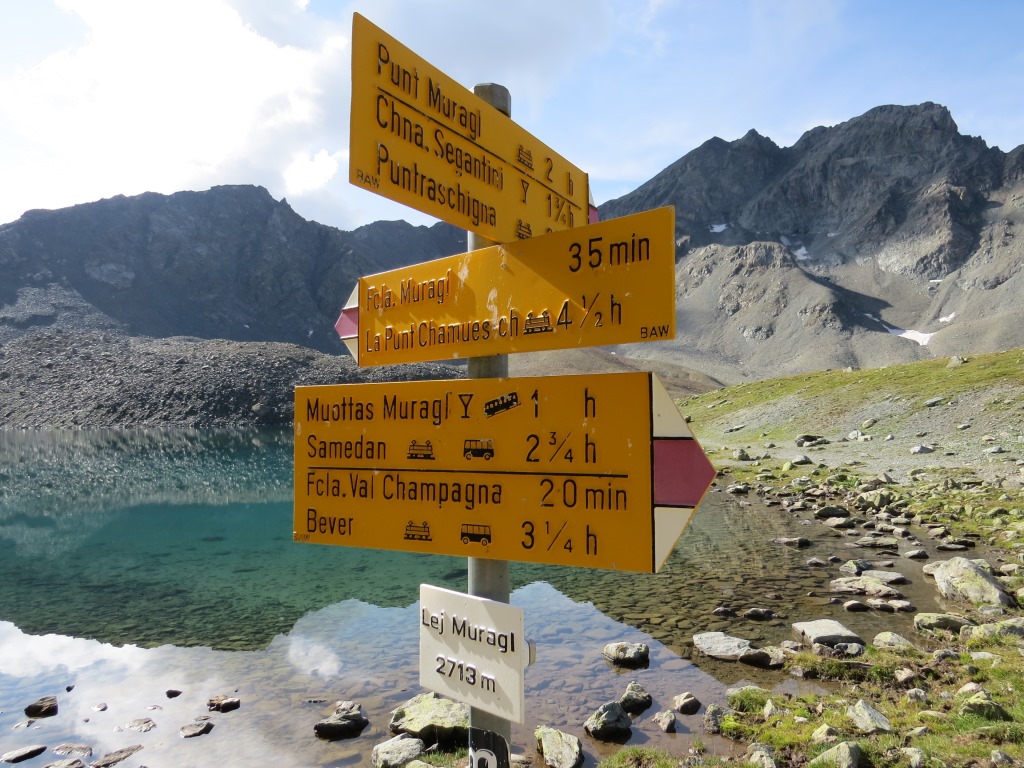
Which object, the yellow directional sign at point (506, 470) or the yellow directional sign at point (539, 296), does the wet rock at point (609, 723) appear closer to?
the yellow directional sign at point (506, 470)

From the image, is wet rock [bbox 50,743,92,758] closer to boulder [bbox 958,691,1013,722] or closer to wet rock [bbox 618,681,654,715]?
wet rock [bbox 618,681,654,715]

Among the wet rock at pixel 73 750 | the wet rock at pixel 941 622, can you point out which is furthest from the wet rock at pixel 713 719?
the wet rock at pixel 73 750

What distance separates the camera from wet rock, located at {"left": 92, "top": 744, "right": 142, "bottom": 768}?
29.3 feet

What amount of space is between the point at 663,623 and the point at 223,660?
909 centimetres

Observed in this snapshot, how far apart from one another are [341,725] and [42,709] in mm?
5831

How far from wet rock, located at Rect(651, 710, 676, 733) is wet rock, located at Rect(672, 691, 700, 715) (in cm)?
25

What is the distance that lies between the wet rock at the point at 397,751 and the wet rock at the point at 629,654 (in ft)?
12.1

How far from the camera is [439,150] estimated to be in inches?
137

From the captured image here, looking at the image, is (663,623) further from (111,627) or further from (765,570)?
(111,627)

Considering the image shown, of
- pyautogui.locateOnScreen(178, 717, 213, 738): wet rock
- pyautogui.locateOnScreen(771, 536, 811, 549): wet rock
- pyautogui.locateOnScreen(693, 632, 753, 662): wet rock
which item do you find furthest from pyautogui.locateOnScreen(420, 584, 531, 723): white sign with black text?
pyautogui.locateOnScreen(771, 536, 811, 549): wet rock

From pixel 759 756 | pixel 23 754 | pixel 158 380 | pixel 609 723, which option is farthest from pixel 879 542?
pixel 158 380

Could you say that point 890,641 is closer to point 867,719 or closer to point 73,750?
point 867,719

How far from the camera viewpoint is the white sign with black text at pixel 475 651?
3303mm

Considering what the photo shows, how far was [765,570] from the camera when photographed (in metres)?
16.4
